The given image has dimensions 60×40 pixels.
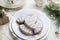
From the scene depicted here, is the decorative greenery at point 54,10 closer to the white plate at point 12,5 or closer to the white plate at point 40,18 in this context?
the white plate at point 40,18

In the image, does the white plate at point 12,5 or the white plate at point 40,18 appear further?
the white plate at point 12,5

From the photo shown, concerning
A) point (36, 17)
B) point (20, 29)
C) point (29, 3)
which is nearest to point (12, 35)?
point (20, 29)

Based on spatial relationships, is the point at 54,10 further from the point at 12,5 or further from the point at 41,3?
the point at 12,5

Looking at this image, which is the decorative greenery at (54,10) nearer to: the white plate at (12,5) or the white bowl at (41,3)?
the white bowl at (41,3)

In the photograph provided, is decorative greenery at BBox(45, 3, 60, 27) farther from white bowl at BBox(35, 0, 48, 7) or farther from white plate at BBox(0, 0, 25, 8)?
white plate at BBox(0, 0, 25, 8)

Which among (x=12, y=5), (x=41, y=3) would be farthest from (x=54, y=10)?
(x=12, y=5)

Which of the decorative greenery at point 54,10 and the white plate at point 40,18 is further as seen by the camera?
the decorative greenery at point 54,10

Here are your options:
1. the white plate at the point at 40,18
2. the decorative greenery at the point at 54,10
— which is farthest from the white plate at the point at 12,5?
the decorative greenery at the point at 54,10

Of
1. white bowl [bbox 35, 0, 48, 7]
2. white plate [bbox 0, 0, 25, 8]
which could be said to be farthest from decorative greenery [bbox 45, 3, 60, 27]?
white plate [bbox 0, 0, 25, 8]

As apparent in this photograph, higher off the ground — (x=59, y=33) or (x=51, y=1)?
(x=51, y=1)

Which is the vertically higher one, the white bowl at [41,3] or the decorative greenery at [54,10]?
the white bowl at [41,3]

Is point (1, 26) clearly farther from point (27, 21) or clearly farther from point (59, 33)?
point (59, 33)
